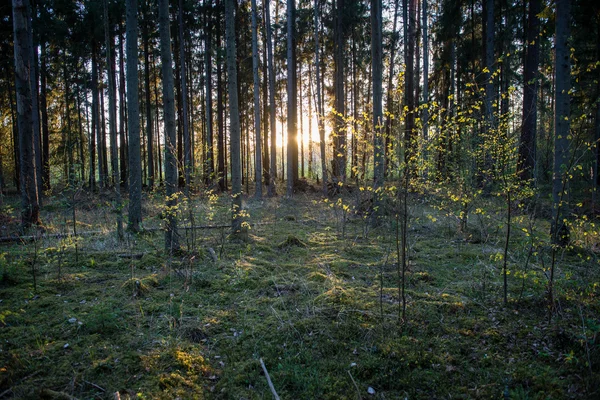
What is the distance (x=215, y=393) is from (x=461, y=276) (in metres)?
4.43

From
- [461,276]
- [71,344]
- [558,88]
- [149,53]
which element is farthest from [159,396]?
[149,53]

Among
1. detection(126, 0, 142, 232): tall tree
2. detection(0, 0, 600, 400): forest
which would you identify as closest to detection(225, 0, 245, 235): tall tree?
detection(0, 0, 600, 400): forest

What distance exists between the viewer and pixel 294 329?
371 centimetres

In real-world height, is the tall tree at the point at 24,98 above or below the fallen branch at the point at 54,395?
above

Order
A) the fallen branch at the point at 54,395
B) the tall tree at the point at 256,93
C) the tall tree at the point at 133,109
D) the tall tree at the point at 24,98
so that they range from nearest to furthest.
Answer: the fallen branch at the point at 54,395 < the tall tree at the point at 133,109 < the tall tree at the point at 24,98 < the tall tree at the point at 256,93

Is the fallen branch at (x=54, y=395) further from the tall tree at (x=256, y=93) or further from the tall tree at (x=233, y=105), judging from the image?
the tall tree at (x=256, y=93)

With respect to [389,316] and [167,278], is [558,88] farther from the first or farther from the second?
[167,278]

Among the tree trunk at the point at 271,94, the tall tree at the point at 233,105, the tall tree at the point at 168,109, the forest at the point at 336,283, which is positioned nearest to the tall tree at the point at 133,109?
the forest at the point at 336,283

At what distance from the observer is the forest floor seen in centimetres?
283

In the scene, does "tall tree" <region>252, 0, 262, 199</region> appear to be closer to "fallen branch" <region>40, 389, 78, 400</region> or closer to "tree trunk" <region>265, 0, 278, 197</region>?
"tree trunk" <region>265, 0, 278, 197</region>

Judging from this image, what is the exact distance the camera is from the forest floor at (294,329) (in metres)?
2.83

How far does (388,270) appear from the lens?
5.84m

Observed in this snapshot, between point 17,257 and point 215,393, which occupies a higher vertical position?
point 17,257

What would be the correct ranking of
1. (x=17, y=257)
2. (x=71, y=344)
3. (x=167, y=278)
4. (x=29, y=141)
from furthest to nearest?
(x=29, y=141) → (x=17, y=257) → (x=167, y=278) → (x=71, y=344)
